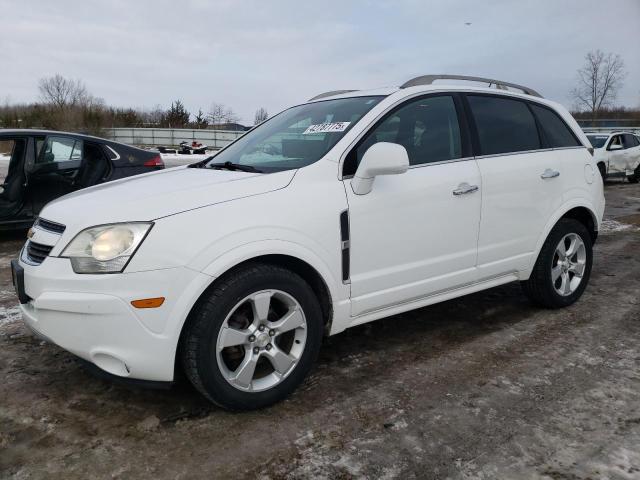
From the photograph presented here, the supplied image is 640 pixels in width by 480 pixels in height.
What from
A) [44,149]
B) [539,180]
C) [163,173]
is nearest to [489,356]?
[539,180]

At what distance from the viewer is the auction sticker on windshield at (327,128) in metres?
3.23

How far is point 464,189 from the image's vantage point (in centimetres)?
343

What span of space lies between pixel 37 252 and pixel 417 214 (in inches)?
82.5

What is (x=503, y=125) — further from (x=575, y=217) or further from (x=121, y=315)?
(x=121, y=315)

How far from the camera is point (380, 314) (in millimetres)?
3189

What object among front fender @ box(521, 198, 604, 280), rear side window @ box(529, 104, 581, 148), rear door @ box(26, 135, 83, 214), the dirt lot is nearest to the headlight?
the dirt lot

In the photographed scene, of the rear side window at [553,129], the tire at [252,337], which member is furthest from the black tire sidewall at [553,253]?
the tire at [252,337]

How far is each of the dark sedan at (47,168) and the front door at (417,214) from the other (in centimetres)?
472

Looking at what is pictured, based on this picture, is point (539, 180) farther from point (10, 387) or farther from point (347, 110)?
point (10, 387)

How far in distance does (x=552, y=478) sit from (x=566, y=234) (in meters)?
2.44

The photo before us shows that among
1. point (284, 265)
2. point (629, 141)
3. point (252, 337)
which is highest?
point (629, 141)

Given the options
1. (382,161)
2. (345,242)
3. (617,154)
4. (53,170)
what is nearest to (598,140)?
(617,154)

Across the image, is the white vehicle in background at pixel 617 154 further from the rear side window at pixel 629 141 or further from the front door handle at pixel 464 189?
the front door handle at pixel 464 189

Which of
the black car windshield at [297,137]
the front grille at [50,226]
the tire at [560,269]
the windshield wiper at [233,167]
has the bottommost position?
the tire at [560,269]
